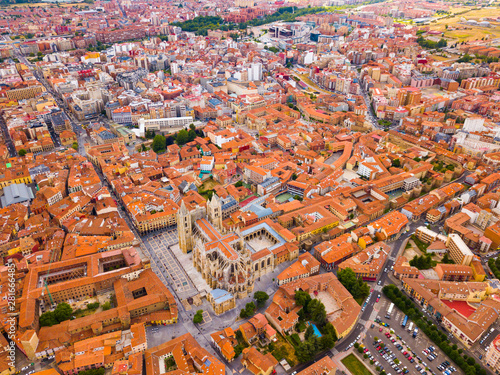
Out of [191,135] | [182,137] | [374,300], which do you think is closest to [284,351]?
[374,300]

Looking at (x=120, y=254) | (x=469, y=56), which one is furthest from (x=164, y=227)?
(x=469, y=56)

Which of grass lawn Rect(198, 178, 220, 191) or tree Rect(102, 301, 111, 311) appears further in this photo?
grass lawn Rect(198, 178, 220, 191)

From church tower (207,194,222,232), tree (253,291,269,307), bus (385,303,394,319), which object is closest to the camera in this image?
bus (385,303,394,319)

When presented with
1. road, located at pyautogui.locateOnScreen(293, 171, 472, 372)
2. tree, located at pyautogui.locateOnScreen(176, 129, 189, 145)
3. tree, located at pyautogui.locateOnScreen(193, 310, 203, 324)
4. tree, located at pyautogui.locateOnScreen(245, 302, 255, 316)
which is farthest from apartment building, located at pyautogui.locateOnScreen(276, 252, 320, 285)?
tree, located at pyautogui.locateOnScreen(176, 129, 189, 145)

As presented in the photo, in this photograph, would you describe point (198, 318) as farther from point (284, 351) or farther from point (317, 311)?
point (317, 311)

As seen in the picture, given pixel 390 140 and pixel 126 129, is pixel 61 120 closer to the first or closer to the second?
pixel 126 129

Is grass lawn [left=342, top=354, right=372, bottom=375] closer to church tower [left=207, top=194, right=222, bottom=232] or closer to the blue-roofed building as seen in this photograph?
the blue-roofed building
